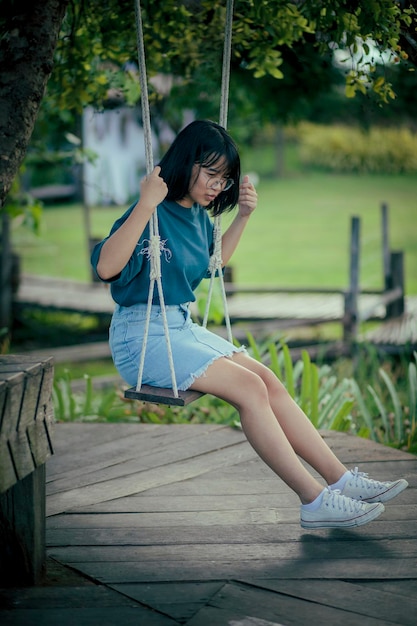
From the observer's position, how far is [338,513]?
240cm

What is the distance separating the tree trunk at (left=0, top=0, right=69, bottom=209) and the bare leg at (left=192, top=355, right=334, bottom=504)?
787mm

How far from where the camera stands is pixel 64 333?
9828 millimetres

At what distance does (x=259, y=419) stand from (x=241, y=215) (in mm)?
785

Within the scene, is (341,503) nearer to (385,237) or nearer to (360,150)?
(385,237)

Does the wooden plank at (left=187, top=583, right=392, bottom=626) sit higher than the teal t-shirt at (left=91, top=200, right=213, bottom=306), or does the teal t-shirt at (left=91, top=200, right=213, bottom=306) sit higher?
the teal t-shirt at (left=91, top=200, right=213, bottom=306)

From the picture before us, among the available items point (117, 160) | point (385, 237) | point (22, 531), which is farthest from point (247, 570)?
point (117, 160)

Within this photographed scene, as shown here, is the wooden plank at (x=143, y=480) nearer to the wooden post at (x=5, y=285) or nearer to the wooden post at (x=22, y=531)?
the wooden post at (x=22, y=531)

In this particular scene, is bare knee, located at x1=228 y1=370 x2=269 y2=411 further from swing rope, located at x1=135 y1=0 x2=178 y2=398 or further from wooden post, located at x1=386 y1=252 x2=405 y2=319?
wooden post, located at x1=386 y1=252 x2=405 y2=319

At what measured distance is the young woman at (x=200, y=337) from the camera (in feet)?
7.86

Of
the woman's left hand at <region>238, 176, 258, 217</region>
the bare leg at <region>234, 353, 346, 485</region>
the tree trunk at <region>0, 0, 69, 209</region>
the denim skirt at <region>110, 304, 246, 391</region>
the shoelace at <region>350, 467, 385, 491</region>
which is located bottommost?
the shoelace at <region>350, 467, 385, 491</region>

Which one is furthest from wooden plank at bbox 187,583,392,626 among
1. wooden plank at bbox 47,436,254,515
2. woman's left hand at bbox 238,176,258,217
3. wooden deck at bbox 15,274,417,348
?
wooden deck at bbox 15,274,417,348

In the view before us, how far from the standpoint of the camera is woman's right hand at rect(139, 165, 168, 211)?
237 cm

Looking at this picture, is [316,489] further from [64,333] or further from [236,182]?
[64,333]

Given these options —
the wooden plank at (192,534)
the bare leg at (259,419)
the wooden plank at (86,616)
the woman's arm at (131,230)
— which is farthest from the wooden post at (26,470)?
the bare leg at (259,419)
